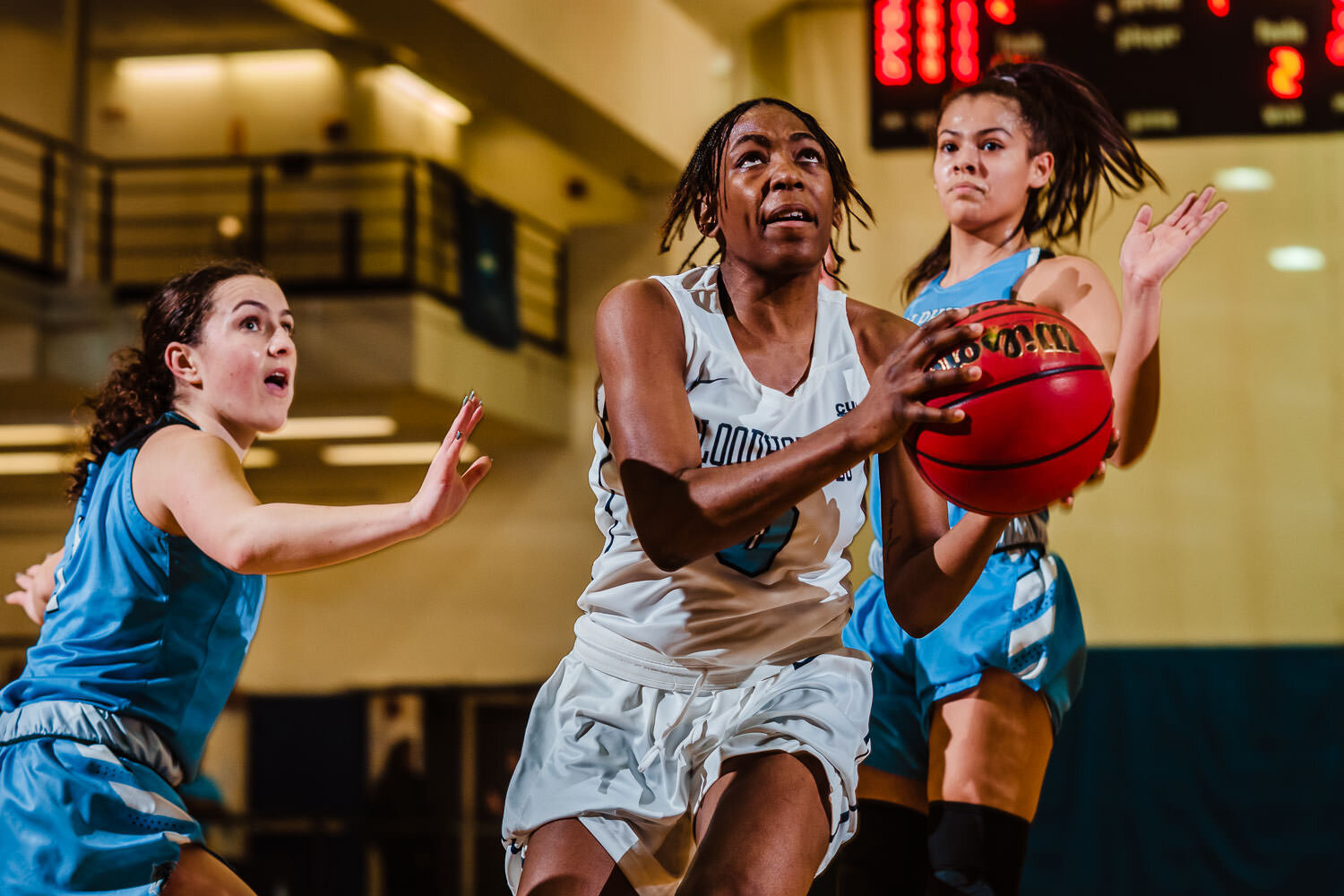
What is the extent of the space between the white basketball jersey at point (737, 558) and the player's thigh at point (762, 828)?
181mm

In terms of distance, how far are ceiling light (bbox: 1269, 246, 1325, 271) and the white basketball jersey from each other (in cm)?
740

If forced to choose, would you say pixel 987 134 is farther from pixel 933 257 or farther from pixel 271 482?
pixel 271 482

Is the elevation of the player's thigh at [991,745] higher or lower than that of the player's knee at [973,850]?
higher

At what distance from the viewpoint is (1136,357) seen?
2777 millimetres

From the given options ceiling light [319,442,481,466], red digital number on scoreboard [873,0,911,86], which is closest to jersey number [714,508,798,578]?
red digital number on scoreboard [873,0,911,86]

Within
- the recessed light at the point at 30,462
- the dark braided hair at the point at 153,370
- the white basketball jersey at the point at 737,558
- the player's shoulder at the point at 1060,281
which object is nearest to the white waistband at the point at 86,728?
the dark braided hair at the point at 153,370

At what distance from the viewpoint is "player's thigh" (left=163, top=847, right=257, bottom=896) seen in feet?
7.80

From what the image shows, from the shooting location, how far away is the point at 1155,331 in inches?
110

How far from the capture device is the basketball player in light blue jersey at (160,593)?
7.48 feet

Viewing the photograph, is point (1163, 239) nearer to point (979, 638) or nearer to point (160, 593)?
point (979, 638)

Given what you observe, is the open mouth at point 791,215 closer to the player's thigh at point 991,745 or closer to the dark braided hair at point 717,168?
the dark braided hair at point 717,168

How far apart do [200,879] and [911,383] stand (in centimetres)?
139

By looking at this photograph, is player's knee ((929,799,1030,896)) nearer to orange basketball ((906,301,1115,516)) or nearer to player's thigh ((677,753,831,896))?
player's thigh ((677,753,831,896))

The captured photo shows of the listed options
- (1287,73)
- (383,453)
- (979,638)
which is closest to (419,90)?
(383,453)
